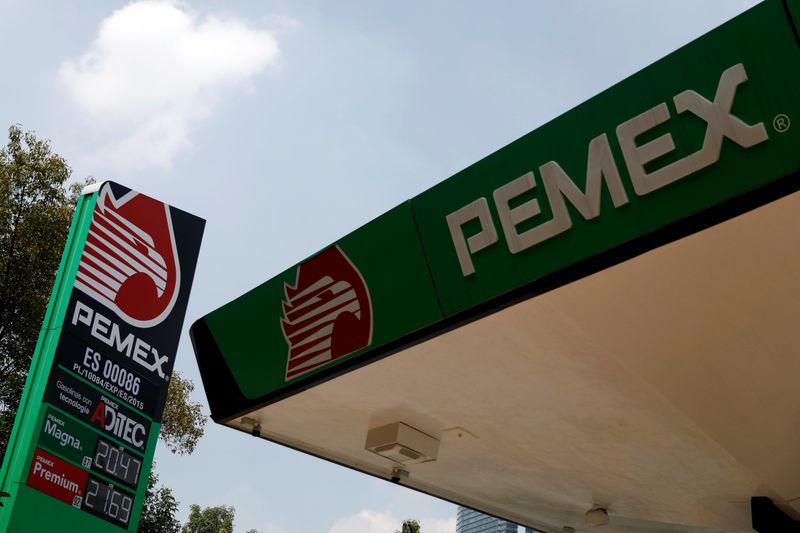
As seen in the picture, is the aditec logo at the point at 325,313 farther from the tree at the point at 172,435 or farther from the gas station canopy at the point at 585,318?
the tree at the point at 172,435

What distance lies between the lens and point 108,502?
9.20 m

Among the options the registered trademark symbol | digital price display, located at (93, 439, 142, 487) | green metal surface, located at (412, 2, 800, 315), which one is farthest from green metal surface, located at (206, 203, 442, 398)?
digital price display, located at (93, 439, 142, 487)

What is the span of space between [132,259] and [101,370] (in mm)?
1523

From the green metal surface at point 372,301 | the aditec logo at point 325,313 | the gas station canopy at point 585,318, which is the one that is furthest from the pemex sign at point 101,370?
the aditec logo at point 325,313

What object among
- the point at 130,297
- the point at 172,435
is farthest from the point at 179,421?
the point at 130,297

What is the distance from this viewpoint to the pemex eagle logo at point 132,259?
31.3 feet

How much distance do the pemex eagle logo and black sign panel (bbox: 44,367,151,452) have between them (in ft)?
3.49

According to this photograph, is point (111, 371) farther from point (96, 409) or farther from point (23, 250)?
point (23, 250)

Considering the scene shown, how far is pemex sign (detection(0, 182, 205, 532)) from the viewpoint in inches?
330

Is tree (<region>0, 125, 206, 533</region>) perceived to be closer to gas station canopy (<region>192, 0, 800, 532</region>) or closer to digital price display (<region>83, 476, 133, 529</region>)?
digital price display (<region>83, 476, 133, 529</region>)

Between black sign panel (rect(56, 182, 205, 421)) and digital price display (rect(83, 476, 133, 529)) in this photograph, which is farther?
black sign panel (rect(56, 182, 205, 421))

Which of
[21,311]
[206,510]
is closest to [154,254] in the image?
[21,311]

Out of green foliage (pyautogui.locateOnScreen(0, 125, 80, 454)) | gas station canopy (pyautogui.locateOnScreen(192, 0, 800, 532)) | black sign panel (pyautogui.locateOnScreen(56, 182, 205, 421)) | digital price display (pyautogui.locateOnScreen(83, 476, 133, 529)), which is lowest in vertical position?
digital price display (pyautogui.locateOnScreen(83, 476, 133, 529))

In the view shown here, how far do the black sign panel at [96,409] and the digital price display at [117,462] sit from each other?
129mm
